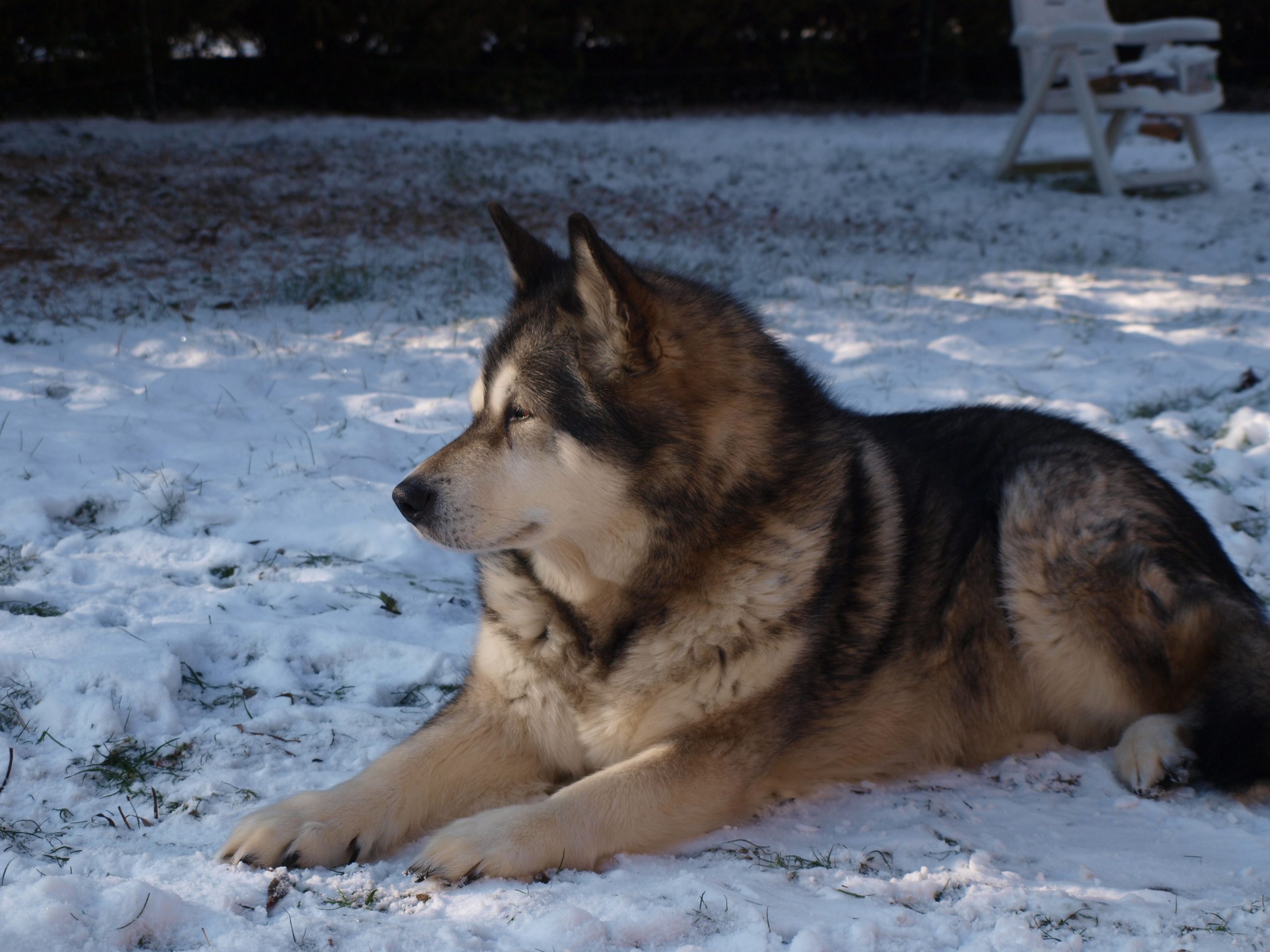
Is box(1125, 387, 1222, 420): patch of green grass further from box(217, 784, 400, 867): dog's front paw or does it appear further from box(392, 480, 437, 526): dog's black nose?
box(217, 784, 400, 867): dog's front paw

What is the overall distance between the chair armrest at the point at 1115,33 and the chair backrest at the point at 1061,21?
16 cm

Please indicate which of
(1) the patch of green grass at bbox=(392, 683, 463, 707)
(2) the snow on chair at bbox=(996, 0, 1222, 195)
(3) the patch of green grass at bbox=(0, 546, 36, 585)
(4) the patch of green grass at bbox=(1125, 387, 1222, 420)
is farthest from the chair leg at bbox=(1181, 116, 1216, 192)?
(3) the patch of green grass at bbox=(0, 546, 36, 585)

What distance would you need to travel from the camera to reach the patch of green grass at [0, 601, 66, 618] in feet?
11.4

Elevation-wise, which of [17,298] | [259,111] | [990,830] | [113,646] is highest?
[259,111]

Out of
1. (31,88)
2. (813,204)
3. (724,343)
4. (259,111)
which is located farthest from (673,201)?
(724,343)

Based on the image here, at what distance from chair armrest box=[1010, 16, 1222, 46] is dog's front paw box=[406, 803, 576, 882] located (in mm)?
9945

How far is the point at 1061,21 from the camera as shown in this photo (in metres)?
11.2

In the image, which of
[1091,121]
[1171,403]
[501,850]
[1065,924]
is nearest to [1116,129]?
[1091,121]

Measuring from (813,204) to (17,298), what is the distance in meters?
7.41

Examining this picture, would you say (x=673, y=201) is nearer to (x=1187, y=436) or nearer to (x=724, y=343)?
(x=1187, y=436)

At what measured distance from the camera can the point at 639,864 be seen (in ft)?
8.54

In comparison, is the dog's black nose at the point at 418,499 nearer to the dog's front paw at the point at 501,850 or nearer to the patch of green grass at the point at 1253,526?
the dog's front paw at the point at 501,850

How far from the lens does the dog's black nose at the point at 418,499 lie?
2777 millimetres

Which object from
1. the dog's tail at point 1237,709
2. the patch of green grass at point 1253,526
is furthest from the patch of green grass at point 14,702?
the patch of green grass at point 1253,526
